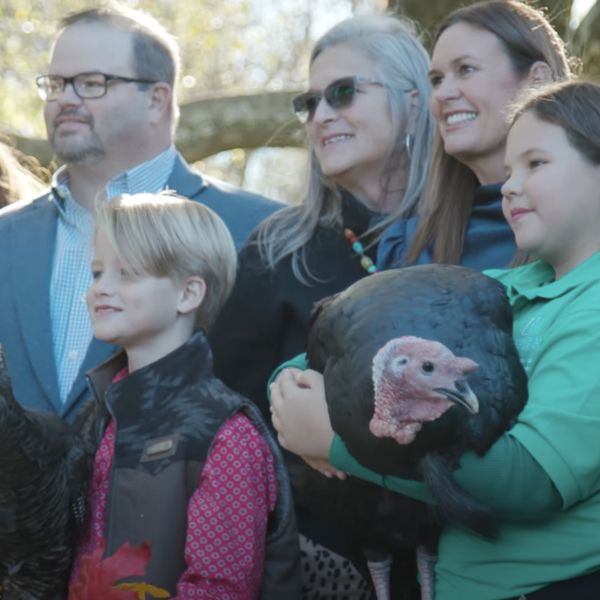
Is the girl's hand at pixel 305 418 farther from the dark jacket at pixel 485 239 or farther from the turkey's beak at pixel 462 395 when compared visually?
the dark jacket at pixel 485 239

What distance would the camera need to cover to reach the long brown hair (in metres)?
3.22

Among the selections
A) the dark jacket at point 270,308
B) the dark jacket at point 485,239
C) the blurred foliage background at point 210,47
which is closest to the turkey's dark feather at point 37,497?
the dark jacket at point 270,308

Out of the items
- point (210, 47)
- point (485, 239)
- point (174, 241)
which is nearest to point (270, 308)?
point (174, 241)

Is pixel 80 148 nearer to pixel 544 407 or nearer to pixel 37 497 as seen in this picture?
pixel 37 497

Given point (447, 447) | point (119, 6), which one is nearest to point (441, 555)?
point (447, 447)

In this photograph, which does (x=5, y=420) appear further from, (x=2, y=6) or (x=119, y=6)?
(x=2, y=6)

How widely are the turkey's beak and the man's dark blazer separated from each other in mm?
1984

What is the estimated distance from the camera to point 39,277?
408cm

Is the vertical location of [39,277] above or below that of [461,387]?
below

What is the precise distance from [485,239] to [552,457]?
45.6 inches

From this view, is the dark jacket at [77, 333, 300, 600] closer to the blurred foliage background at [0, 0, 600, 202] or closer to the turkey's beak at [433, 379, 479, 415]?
the turkey's beak at [433, 379, 479, 415]

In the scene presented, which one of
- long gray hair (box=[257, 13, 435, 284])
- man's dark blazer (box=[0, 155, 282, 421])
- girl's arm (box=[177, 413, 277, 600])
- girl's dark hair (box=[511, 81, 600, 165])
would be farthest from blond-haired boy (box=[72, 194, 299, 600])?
girl's dark hair (box=[511, 81, 600, 165])

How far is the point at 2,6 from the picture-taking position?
33.7ft

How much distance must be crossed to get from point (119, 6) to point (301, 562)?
116 inches
